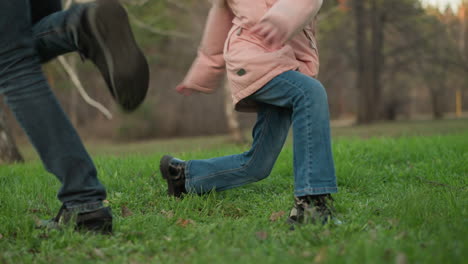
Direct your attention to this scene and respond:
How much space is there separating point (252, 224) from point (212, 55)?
1095 millimetres

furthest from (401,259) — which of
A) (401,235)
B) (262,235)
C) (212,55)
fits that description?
(212,55)

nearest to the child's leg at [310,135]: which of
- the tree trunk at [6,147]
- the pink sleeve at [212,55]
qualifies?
the pink sleeve at [212,55]

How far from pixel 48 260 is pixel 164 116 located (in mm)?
17532

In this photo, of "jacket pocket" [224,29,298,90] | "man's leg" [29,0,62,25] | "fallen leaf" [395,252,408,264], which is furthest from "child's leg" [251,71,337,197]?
"man's leg" [29,0,62,25]

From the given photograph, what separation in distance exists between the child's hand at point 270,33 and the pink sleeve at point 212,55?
1.96ft

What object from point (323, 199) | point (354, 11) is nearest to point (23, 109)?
point (323, 199)

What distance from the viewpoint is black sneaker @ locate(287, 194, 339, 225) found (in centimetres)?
239

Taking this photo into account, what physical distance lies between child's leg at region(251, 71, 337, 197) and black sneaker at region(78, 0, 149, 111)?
78cm

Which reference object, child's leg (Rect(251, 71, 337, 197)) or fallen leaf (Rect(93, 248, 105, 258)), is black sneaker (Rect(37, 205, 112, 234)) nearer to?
fallen leaf (Rect(93, 248, 105, 258))

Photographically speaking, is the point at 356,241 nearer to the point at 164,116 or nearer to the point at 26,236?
the point at 26,236

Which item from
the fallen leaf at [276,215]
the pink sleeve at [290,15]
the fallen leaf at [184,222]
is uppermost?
the pink sleeve at [290,15]

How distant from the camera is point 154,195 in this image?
3.31 meters

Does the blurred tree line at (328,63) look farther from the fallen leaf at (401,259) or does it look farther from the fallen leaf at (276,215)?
the fallen leaf at (401,259)

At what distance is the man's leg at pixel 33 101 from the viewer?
2098 millimetres
